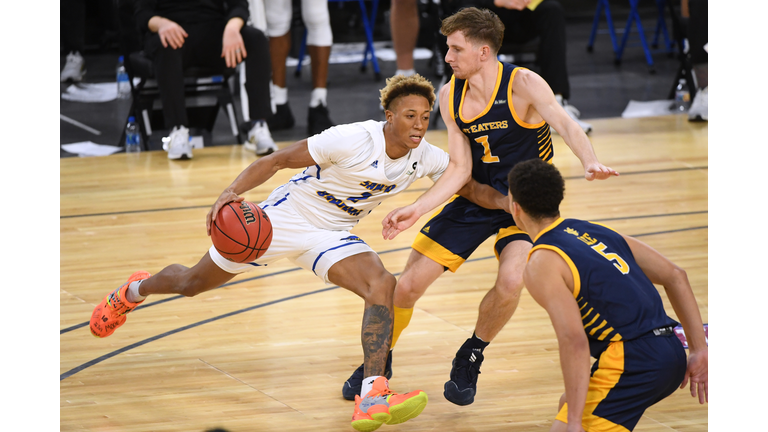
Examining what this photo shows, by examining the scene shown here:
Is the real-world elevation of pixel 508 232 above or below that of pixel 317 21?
below

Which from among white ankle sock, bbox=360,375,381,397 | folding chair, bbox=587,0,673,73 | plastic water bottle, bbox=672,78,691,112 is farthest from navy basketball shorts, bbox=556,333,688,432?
folding chair, bbox=587,0,673,73

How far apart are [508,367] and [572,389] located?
129 cm

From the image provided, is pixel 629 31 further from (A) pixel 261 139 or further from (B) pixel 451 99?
(B) pixel 451 99

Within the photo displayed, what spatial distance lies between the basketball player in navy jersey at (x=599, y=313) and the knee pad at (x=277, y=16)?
519cm

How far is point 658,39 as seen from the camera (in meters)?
10.8

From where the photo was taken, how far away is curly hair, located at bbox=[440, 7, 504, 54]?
3.39m

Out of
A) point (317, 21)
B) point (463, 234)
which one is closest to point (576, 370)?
point (463, 234)

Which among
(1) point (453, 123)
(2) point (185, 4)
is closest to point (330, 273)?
(1) point (453, 123)

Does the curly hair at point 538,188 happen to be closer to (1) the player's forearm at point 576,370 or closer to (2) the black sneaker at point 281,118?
(1) the player's forearm at point 576,370

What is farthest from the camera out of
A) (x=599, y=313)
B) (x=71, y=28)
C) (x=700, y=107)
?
(x=71, y=28)

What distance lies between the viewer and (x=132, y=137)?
730 cm

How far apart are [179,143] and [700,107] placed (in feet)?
16.3

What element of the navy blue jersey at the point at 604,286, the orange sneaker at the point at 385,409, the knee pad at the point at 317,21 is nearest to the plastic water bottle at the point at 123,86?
the knee pad at the point at 317,21

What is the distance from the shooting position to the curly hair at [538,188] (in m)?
2.52
